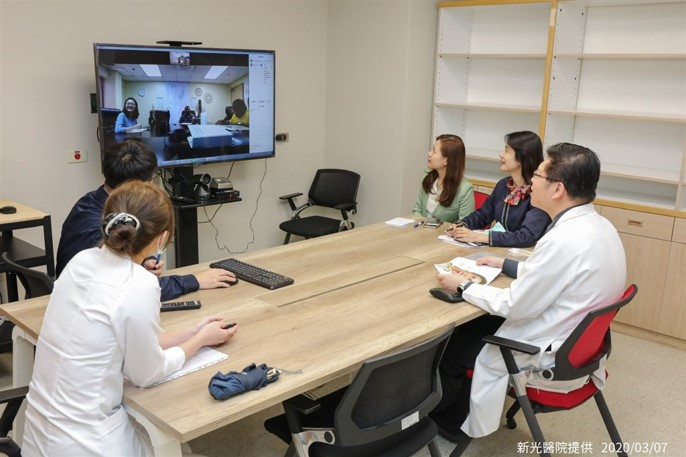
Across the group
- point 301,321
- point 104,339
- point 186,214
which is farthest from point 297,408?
point 186,214

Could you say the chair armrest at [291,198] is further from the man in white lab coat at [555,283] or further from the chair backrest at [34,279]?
the man in white lab coat at [555,283]

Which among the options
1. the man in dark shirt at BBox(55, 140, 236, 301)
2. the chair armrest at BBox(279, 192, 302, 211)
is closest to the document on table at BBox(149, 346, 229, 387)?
the man in dark shirt at BBox(55, 140, 236, 301)

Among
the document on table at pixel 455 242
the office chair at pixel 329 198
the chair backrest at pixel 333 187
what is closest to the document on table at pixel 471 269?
the document on table at pixel 455 242

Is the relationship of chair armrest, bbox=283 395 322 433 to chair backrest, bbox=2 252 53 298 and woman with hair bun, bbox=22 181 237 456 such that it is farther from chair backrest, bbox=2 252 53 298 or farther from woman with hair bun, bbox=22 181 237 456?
chair backrest, bbox=2 252 53 298

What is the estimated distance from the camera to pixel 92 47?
4055 mm

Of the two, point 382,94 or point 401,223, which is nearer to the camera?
point 401,223

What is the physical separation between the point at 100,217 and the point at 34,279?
34 cm

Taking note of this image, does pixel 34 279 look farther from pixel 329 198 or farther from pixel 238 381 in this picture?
pixel 329 198

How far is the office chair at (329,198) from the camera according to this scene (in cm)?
496

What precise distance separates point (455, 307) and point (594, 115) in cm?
239

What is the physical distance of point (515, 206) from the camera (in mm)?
3469

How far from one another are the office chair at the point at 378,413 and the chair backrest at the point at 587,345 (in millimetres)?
505

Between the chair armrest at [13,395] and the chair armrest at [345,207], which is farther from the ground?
the chair armrest at [345,207]

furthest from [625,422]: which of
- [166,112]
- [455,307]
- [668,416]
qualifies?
[166,112]
